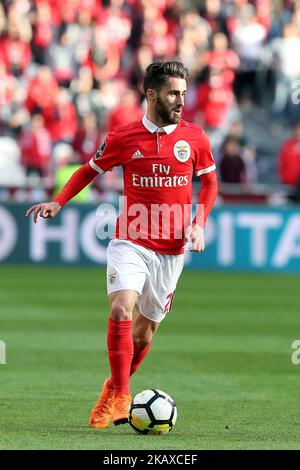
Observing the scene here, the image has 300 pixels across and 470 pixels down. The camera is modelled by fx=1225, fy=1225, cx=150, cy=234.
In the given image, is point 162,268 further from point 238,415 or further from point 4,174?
point 4,174

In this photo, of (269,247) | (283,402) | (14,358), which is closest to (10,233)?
(269,247)

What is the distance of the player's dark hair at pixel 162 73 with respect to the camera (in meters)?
7.78

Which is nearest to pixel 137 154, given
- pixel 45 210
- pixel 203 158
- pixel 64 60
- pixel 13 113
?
pixel 203 158

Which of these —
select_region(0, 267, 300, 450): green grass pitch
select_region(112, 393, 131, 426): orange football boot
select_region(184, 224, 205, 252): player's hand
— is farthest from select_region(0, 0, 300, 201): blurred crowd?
select_region(112, 393, 131, 426): orange football boot

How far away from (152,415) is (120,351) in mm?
494

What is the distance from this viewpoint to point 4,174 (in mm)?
22344

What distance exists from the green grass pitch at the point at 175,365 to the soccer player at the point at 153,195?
657 mm

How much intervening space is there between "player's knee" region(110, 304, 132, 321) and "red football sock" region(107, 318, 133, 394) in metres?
0.02

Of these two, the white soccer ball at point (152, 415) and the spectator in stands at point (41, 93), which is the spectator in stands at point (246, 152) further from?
the white soccer ball at point (152, 415)

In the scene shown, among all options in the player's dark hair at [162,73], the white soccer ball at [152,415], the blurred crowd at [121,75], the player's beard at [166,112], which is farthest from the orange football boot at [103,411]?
the blurred crowd at [121,75]

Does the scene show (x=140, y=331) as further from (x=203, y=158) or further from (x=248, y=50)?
(x=248, y=50)

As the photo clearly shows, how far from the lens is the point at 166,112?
25.6 ft
